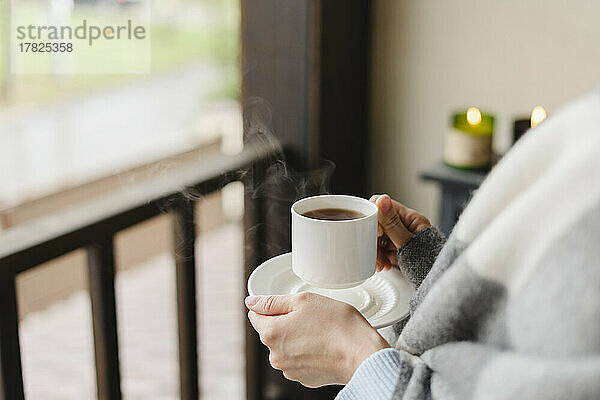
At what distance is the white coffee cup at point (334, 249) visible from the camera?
2.98ft

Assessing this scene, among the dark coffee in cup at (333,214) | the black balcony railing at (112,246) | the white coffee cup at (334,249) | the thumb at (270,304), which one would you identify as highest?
the dark coffee in cup at (333,214)

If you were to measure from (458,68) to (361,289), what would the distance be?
99 centimetres

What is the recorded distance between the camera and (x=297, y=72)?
1.75 m

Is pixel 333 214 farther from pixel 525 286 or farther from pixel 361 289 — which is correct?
pixel 525 286

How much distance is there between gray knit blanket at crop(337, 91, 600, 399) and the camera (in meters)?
Result: 0.53

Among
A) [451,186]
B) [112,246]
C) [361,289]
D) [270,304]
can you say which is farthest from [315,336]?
[451,186]

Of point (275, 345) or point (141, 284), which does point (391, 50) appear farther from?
point (141, 284)

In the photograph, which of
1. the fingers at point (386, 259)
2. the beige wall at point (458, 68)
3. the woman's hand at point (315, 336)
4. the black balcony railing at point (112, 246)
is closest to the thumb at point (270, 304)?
the woman's hand at point (315, 336)

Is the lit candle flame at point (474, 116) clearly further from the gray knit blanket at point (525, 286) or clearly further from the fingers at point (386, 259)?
the gray knit blanket at point (525, 286)

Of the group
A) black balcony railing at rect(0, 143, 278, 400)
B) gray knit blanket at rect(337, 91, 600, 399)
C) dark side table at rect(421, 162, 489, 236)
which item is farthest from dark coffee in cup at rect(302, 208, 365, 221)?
dark side table at rect(421, 162, 489, 236)

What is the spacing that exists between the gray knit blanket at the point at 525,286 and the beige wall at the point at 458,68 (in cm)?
118

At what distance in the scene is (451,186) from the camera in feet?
5.38

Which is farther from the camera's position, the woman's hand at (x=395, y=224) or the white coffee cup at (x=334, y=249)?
the woman's hand at (x=395, y=224)

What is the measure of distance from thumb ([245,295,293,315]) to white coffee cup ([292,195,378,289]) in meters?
0.10
